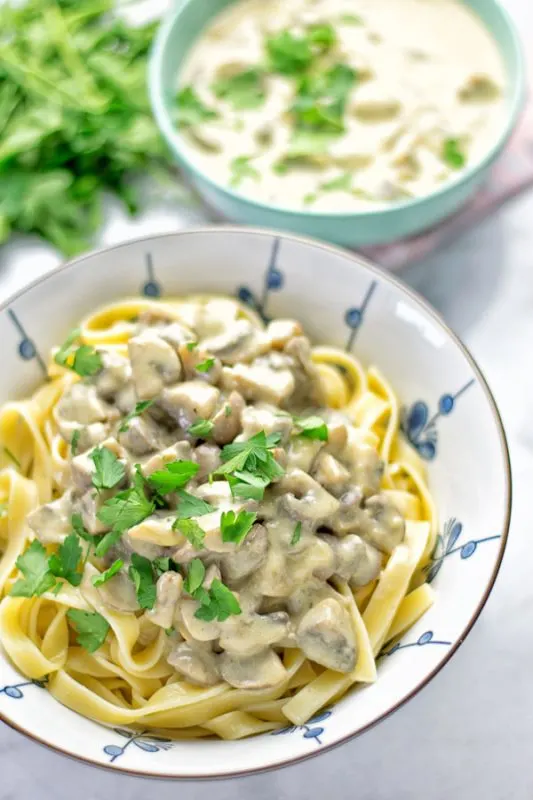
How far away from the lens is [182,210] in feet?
13.3

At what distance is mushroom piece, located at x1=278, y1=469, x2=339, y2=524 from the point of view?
263 centimetres

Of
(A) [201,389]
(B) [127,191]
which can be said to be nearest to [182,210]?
(B) [127,191]

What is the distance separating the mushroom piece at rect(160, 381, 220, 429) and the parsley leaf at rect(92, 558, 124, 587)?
1.44 ft

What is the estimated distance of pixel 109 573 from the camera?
2.61 meters

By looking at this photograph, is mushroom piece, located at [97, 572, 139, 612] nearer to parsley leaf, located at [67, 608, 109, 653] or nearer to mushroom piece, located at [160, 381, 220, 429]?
parsley leaf, located at [67, 608, 109, 653]

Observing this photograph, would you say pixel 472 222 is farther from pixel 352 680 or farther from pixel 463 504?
pixel 352 680

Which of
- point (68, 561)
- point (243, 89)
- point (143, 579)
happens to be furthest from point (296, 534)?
point (243, 89)

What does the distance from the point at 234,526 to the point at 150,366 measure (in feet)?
2.04

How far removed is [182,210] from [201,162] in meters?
0.29

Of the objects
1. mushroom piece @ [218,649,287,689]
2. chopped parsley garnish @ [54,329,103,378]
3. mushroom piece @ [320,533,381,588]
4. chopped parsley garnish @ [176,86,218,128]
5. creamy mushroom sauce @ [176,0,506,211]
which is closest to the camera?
mushroom piece @ [218,649,287,689]

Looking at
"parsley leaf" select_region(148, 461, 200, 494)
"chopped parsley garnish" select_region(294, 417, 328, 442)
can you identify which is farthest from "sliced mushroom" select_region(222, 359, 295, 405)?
"parsley leaf" select_region(148, 461, 200, 494)

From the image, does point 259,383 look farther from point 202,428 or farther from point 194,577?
point 194,577

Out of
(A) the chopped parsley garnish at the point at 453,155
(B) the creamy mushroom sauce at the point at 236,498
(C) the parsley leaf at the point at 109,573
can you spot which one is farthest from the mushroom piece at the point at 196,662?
(A) the chopped parsley garnish at the point at 453,155

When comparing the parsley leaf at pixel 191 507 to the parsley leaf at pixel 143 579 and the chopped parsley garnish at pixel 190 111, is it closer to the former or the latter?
the parsley leaf at pixel 143 579
